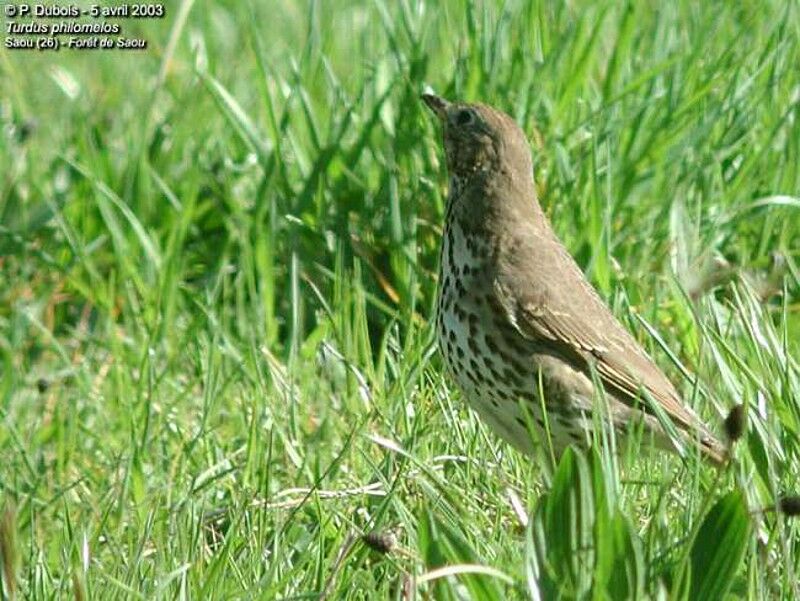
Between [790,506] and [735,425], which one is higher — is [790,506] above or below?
below

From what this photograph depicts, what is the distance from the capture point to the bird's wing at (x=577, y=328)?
4.60 m

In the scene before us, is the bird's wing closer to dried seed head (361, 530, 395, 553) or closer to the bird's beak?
the bird's beak

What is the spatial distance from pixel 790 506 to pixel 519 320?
4.66ft

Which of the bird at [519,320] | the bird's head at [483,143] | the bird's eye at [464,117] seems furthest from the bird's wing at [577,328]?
the bird's eye at [464,117]

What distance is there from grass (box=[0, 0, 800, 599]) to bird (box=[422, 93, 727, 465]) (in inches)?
4.4

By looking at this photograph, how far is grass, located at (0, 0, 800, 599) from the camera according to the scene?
3.84 meters

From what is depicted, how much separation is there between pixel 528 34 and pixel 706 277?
59.7 inches

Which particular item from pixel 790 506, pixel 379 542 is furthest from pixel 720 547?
pixel 379 542

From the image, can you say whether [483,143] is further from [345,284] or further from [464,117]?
[345,284]

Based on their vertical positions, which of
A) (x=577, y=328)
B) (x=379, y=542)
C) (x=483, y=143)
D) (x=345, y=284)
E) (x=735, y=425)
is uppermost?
(x=735, y=425)

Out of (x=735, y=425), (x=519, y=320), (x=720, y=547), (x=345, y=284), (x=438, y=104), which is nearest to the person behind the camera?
(x=735, y=425)

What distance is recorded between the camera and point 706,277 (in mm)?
4582

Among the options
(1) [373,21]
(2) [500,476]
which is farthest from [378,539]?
(1) [373,21]

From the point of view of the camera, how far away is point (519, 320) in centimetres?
461
